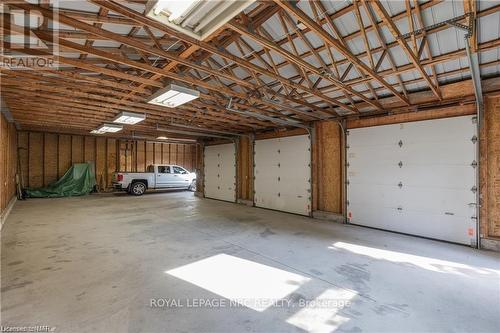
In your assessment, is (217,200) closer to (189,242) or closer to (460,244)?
(189,242)

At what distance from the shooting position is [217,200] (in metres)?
10.6

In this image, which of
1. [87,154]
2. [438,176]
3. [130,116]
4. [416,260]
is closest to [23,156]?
[87,154]

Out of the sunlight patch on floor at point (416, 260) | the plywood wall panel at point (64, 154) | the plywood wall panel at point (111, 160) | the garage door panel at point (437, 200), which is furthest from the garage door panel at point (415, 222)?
the plywood wall panel at point (64, 154)

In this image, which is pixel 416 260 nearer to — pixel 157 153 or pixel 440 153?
pixel 440 153

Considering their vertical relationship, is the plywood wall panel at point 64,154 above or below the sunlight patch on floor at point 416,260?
above

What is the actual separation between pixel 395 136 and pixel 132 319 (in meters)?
6.03

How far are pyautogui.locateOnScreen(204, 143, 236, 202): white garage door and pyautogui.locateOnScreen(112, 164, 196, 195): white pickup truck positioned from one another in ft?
7.63

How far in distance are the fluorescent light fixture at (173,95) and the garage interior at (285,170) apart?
0.05 meters

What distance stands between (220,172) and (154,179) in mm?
3814

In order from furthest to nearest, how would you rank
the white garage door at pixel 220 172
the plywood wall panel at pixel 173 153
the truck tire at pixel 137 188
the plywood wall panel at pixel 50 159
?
the plywood wall panel at pixel 173 153
the truck tire at pixel 137 188
the plywood wall panel at pixel 50 159
the white garage door at pixel 220 172

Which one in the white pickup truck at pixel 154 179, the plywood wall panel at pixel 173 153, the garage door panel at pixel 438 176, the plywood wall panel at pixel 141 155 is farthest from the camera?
the plywood wall panel at pixel 173 153

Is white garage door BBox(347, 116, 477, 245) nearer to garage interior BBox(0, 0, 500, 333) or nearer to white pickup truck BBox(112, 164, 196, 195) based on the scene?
garage interior BBox(0, 0, 500, 333)

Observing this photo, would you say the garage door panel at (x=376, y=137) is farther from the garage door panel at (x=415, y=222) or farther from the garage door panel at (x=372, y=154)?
the garage door panel at (x=415, y=222)

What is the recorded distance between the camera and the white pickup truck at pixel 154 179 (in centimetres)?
1114
